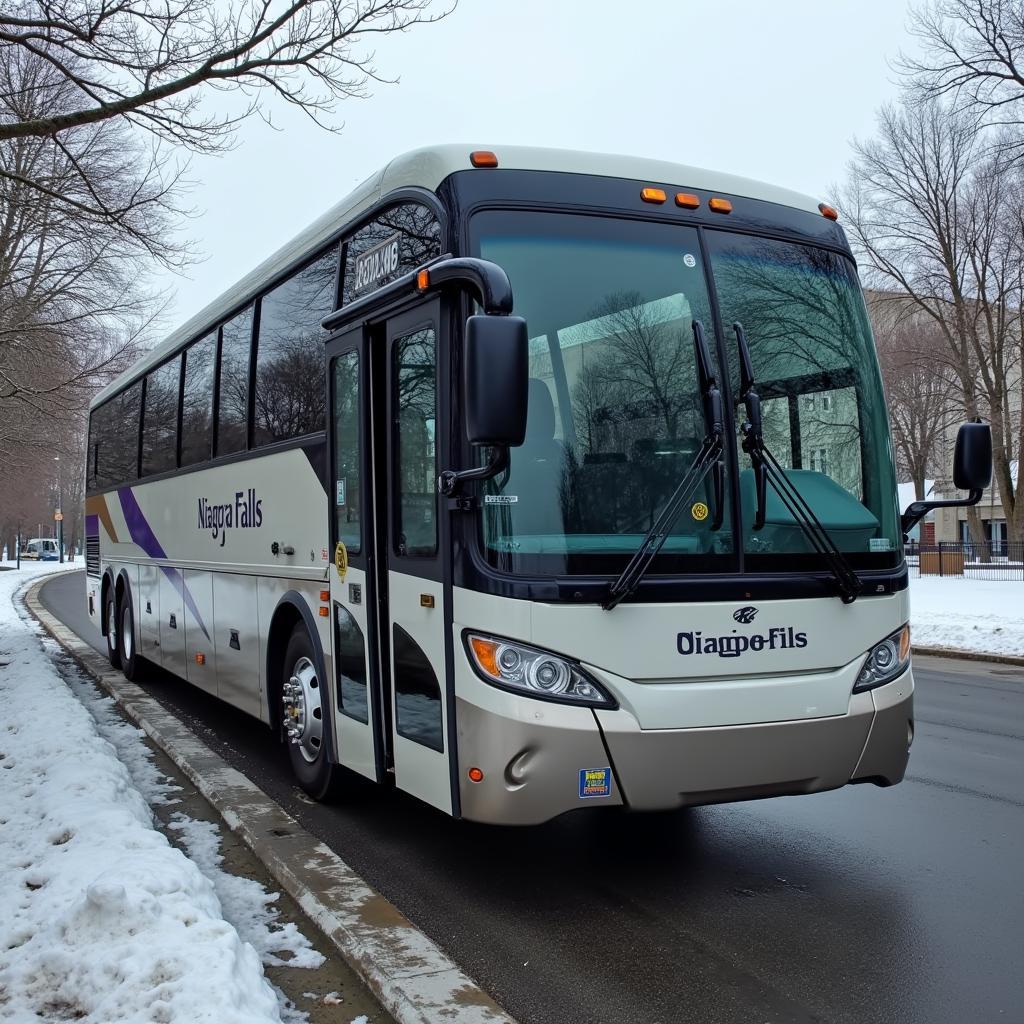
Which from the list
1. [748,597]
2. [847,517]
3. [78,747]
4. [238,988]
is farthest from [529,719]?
[78,747]

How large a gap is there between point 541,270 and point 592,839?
2.98 meters

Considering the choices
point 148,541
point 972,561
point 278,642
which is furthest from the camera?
point 972,561

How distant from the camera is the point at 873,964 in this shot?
4250mm

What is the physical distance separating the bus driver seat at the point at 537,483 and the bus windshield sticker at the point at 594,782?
951mm

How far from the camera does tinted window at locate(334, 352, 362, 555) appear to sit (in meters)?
5.86

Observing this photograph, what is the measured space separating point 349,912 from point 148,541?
7.42 m

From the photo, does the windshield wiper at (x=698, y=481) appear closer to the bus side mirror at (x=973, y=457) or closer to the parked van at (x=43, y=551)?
the bus side mirror at (x=973, y=457)

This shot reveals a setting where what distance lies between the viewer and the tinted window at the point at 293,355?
6.59 metres

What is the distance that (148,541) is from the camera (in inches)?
447

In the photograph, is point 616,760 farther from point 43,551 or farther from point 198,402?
point 43,551

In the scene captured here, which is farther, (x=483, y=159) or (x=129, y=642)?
(x=129, y=642)

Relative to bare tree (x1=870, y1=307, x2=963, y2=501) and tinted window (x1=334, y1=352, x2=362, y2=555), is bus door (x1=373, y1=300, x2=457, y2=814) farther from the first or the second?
bare tree (x1=870, y1=307, x2=963, y2=501)

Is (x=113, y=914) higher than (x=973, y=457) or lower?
lower

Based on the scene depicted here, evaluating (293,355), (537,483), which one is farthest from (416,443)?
(293,355)
